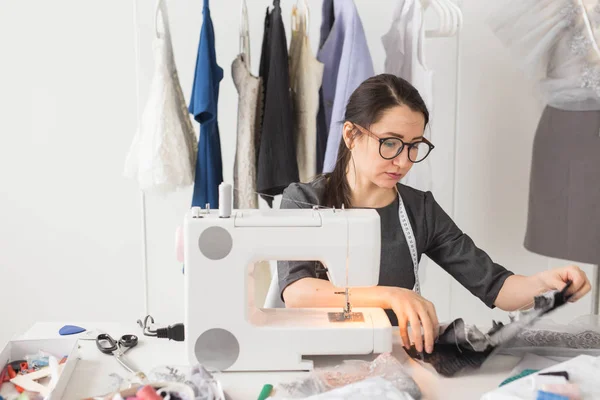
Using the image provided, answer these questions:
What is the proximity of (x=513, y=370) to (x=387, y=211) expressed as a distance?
0.57m

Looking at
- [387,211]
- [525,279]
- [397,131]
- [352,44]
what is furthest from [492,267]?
[352,44]

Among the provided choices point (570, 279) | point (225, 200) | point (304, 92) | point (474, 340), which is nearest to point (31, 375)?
point (225, 200)

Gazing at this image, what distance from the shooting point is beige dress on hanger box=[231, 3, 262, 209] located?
237cm

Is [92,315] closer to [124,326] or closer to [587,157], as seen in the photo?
[124,326]

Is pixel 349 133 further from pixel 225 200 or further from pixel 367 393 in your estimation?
pixel 367 393

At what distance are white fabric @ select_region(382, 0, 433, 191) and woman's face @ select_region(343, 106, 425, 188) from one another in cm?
80

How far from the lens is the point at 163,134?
230 cm

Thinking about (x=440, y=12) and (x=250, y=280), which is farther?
(x=440, y=12)

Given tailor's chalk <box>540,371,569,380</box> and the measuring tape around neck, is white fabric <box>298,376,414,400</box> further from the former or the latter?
the measuring tape around neck

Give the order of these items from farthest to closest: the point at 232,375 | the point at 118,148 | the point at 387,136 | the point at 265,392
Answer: the point at 118,148, the point at 387,136, the point at 232,375, the point at 265,392

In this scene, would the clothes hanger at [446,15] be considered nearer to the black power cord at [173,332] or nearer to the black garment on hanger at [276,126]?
the black garment on hanger at [276,126]

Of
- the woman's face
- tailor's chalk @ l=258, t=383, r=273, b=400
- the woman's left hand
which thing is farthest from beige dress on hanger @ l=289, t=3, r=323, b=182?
tailor's chalk @ l=258, t=383, r=273, b=400

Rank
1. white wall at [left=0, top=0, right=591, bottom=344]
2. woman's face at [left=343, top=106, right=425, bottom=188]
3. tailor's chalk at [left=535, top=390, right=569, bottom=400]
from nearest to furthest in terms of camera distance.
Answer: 1. tailor's chalk at [left=535, top=390, right=569, bottom=400]
2. woman's face at [left=343, top=106, right=425, bottom=188]
3. white wall at [left=0, top=0, right=591, bottom=344]

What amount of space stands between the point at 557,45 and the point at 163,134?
1422 millimetres
